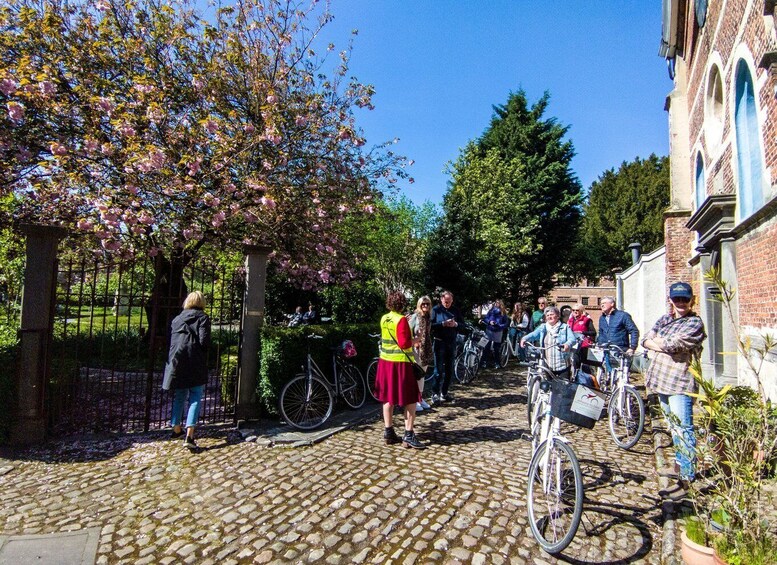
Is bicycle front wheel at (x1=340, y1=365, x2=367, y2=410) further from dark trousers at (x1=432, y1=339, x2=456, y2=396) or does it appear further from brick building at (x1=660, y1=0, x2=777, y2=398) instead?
brick building at (x1=660, y1=0, x2=777, y2=398)

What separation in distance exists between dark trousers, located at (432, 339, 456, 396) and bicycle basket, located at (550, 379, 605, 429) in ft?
14.1

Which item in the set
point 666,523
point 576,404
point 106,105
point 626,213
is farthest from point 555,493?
point 626,213

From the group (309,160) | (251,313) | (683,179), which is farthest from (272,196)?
(683,179)

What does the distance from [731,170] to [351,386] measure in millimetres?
7500

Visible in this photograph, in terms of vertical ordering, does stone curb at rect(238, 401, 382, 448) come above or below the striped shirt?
below

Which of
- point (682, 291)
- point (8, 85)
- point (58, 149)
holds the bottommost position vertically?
point (682, 291)

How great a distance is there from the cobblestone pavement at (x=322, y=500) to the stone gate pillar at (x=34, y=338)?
372 millimetres

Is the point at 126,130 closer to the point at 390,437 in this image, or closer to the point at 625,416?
the point at 390,437

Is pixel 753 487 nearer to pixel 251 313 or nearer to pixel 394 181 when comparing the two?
pixel 251 313

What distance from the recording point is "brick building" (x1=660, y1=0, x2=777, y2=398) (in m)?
5.66

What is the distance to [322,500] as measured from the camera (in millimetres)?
3697

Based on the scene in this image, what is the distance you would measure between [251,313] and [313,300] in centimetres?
967

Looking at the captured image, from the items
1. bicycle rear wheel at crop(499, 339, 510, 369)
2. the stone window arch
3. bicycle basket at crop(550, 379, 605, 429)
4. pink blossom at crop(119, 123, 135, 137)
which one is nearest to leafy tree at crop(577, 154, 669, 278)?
the stone window arch

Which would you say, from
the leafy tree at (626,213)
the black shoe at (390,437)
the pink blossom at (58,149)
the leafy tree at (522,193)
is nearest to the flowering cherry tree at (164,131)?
the pink blossom at (58,149)
